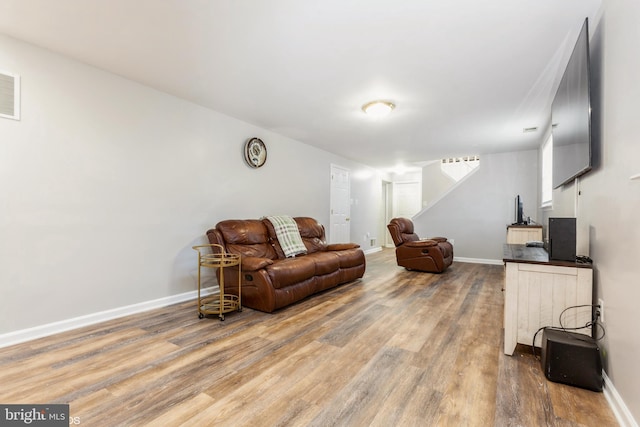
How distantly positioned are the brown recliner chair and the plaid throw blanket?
6.64 ft

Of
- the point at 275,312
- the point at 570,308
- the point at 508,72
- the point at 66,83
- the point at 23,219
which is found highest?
the point at 508,72

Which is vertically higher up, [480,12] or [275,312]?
[480,12]

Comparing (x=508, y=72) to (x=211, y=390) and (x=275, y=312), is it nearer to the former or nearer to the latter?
(x=275, y=312)

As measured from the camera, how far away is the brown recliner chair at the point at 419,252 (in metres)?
4.79

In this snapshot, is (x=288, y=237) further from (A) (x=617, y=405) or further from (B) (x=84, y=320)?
(A) (x=617, y=405)

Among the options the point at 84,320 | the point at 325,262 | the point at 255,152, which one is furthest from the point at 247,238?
the point at 84,320

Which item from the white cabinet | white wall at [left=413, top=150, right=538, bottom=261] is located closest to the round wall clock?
the white cabinet

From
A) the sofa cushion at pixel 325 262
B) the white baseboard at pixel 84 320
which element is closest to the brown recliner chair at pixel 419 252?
the sofa cushion at pixel 325 262

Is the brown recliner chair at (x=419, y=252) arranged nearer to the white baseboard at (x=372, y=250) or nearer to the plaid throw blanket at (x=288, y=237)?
the white baseboard at (x=372, y=250)

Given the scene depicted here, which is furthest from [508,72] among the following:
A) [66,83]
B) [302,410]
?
[66,83]

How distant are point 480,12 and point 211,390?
9.29 ft

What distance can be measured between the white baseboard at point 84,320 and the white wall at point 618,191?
3586mm

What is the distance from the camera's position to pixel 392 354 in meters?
A: 2.07

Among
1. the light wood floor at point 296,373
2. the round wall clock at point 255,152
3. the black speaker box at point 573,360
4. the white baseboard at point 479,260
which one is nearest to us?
the light wood floor at point 296,373
